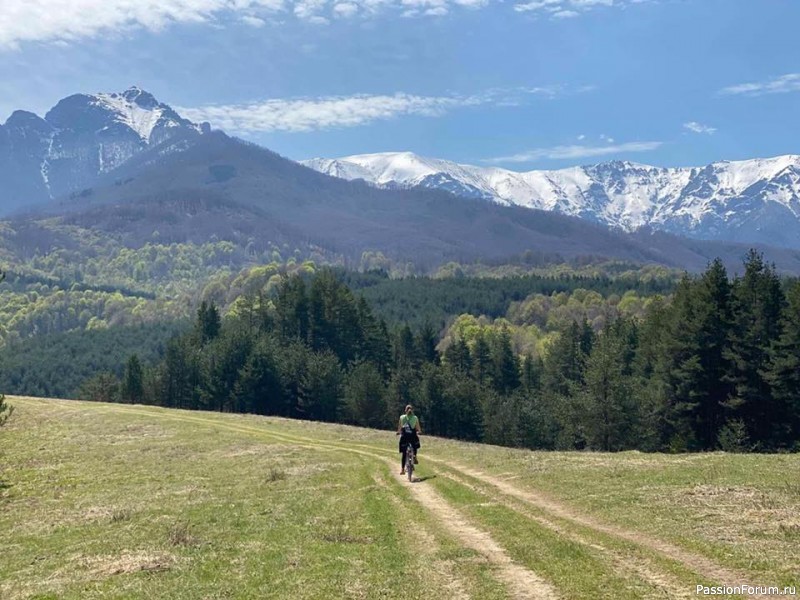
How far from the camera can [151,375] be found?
142m

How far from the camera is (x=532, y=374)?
15738 centimetres

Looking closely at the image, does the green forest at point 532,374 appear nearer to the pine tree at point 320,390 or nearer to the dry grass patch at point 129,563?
the pine tree at point 320,390

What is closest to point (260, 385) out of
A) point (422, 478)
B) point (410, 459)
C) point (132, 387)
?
point (132, 387)

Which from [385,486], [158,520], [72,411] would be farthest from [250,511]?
[72,411]

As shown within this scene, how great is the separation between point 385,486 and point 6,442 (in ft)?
139

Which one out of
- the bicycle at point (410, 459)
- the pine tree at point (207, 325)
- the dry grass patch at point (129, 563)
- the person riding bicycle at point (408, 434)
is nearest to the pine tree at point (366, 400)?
the pine tree at point (207, 325)

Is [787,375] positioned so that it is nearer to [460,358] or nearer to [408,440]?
[408,440]

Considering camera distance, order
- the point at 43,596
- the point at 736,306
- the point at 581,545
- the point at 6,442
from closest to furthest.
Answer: the point at 43,596, the point at 581,545, the point at 6,442, the point at 736,306

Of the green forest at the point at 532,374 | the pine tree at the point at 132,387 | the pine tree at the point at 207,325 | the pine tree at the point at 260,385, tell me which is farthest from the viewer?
the pine tree at the point at 207,325

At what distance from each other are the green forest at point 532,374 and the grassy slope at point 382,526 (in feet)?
131

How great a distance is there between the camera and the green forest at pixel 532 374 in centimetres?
7319

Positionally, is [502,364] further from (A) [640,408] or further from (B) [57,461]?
(B) [57,461]

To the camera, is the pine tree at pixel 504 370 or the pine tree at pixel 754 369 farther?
the pine tree at pixel 504 370

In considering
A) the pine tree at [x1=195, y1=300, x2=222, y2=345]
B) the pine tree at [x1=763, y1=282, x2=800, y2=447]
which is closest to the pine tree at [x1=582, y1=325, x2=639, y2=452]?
the pine tree at [x1=763, y1=282, x2=800, y2=447]
